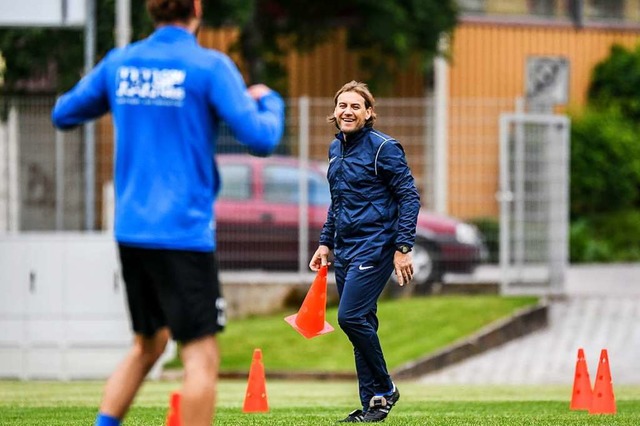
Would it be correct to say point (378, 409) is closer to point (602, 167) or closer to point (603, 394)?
point (603, 394)

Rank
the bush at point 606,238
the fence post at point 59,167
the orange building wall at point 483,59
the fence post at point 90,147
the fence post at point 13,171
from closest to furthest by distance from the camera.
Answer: the fence post at point 90,147, the fence post at point 13,171, the fence post at point 59,167, the bush at point 606,238, the orange building wall at point 483,59

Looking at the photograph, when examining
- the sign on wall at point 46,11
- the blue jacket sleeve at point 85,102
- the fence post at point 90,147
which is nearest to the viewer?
the blue jacket sleeve at point 85,102

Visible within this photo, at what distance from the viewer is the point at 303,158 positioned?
63.3 ft

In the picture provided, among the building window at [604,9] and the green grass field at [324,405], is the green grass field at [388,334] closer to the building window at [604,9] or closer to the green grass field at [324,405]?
the green grass field at [324,405]

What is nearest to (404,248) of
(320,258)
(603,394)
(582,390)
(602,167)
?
(320,258)

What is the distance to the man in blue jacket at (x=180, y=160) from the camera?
19.5ft

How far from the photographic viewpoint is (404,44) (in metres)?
28.5

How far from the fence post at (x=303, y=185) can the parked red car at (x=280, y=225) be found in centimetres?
5

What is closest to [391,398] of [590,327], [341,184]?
[341,184]

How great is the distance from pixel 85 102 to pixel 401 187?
297cm

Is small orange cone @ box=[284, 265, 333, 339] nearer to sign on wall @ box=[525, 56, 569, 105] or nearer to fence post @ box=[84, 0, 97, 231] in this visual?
fence post @ box=[84, 0, 97, 231]

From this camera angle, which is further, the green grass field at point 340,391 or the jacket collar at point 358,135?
the green grass field at point 340,391

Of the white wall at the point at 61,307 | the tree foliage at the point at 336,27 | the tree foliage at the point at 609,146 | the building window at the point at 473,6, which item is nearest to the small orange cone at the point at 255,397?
the white wall at the point at 61,307

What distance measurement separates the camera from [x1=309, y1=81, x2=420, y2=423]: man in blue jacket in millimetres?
8820
